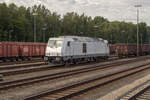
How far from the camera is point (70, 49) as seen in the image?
2648 centimetres

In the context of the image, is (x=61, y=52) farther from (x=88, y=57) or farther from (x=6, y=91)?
(x=6, y=91)

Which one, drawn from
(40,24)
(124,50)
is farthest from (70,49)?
(40,24)

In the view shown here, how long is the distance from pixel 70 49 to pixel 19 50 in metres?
13.3

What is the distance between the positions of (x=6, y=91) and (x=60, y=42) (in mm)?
14218

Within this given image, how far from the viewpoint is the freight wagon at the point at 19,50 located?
33781mm

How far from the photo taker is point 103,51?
34562 millimetres

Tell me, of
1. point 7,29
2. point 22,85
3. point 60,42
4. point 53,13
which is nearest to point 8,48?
point 60,42

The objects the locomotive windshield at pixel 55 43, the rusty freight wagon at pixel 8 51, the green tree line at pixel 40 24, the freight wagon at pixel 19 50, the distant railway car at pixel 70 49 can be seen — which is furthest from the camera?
the green tree line at pixel 40 24

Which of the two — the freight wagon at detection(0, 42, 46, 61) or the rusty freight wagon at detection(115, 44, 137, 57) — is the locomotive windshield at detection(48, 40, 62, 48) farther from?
the rusty freight wagon at detection(115, 44, 137, 57)

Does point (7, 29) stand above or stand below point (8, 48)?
above

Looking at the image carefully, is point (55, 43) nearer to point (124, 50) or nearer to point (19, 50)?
point (19, 50)

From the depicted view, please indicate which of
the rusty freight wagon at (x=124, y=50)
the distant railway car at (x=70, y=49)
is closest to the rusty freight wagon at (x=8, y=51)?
the distant railway car at (x=70, y=49)

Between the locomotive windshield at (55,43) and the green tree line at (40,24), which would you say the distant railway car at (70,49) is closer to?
the locomotive windshield at (55,43)

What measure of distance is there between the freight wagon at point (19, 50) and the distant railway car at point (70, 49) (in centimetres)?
996
